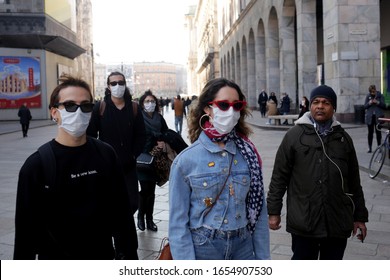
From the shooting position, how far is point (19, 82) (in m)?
35.4

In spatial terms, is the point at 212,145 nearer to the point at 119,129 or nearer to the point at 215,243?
the point at 215,243

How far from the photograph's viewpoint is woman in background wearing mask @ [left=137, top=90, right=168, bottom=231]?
20.0 feet

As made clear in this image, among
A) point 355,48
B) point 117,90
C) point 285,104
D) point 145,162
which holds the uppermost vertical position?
point 355,48

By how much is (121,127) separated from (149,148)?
87 centimetres

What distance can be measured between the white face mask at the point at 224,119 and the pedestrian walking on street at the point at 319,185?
100 cm

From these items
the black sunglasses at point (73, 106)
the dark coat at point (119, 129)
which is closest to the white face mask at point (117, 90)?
the dark coat at point (119, 129)

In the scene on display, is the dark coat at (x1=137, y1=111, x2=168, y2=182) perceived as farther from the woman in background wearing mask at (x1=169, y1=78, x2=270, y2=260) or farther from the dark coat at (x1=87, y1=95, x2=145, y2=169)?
the woman in background wearing mask at (x1=169, y1=78, x2=270, y2=260)

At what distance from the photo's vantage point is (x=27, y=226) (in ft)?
8.04

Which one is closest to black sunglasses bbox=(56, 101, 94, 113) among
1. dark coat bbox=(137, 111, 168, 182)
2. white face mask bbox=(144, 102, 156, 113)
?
dark coat bbox=(137, 111, 168, 182)

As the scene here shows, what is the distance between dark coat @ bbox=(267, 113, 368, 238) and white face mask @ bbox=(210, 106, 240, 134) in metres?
1.00

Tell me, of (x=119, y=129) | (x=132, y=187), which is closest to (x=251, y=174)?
(x=132, y=187)

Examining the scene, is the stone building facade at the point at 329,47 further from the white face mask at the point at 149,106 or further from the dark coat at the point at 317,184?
the dark coat at the point at 317,184

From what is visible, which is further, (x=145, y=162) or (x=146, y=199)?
(x=146, y=199)

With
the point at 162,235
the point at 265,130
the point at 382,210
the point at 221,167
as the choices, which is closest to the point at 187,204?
the point at 221,167
